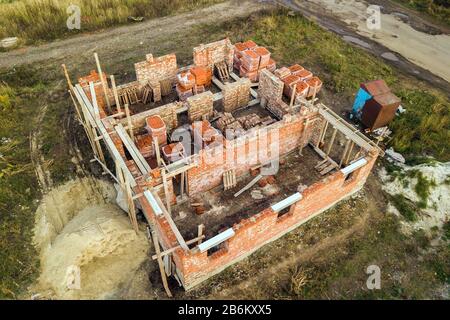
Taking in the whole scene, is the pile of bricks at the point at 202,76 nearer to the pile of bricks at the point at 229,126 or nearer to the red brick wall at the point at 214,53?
the red brick wall at the point at 214,53

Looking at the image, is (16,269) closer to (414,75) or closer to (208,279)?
(208,279)

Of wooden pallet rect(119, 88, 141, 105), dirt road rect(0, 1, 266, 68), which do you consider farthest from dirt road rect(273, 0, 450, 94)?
wooden pallet rect(119, 88, 141, 105)

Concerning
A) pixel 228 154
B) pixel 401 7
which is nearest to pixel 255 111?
pixel 228 154

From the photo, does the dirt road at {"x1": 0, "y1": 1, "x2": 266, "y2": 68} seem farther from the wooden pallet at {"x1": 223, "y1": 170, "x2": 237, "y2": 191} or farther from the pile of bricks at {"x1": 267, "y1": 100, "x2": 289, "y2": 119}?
the wooden pallet at {"x1": 223, "y1": 170, "x2": 237, "y2": 191}

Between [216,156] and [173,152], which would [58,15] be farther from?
[216,156]
